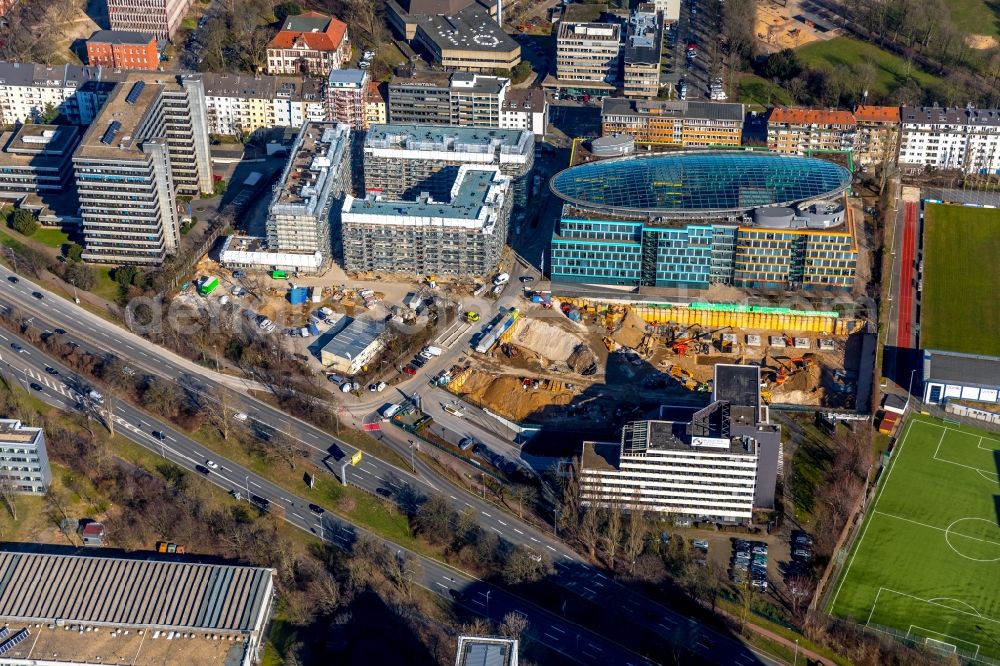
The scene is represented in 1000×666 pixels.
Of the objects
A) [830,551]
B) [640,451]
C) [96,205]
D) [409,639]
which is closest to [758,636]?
[830,551]

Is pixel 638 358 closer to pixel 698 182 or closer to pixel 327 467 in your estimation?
pixel 698 182

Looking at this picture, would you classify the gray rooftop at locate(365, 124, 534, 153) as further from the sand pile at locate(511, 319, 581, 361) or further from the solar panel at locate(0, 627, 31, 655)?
the solar panel at locate(0, 627, 31, 655)

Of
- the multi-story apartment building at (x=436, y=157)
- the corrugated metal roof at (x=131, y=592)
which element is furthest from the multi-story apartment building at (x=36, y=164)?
the corrugated metal roof at (x=131, y=592)

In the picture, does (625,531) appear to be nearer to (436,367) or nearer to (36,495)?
(436,367)

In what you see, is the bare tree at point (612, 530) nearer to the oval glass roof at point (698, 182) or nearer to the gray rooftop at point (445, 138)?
the oval glass roof at point (698, 182)

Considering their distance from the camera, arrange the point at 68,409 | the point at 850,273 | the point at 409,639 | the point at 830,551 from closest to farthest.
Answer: the point at 409,639 → the point at 830,551 → the point at 68,409 → the point at 850,273

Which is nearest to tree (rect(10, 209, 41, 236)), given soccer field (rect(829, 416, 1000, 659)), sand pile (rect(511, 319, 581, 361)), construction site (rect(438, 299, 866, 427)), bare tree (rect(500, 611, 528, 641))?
construction site (rect(438, 299, 866, 427))
